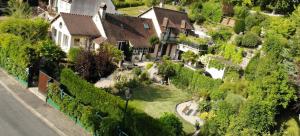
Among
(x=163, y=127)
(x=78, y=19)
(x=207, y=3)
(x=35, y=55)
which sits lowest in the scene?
(x=163, y=127)

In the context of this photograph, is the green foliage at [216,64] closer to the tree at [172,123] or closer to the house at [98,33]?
the house at [98,33]

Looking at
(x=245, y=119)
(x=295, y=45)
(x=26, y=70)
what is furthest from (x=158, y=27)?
(x=245, y=119)

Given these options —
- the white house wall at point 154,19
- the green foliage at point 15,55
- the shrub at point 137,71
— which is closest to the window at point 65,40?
the green foliage at point 15,55

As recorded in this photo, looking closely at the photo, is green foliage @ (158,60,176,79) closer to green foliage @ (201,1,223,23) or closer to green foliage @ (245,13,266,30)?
green foliage @ (245,13,266,30)

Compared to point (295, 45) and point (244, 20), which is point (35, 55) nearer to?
point (295, 45)

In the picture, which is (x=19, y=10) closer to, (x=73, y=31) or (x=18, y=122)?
(x=73, y=31)

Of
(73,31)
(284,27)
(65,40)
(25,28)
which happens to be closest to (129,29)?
(73,31)

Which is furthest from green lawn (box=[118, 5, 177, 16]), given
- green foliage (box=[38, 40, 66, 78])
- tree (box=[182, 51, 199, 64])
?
green foliage (box=[38, 40, 66, 78])
